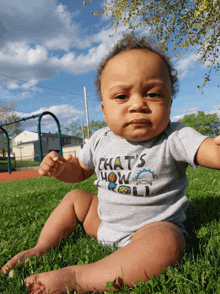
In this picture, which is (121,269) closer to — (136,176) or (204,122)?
(136,176)

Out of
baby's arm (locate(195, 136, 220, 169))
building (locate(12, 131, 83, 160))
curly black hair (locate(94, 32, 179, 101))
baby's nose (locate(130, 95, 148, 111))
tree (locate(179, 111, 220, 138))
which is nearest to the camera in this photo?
baby's arm (locate(195, 136, 220, 169))

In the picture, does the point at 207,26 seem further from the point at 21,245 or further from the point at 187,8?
the point at 21,245

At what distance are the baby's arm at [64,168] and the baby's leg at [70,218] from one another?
5.7 inches

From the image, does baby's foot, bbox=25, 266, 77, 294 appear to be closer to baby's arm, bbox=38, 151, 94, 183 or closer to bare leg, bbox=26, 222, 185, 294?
bare leg, bbox=26, 222, 185, 294

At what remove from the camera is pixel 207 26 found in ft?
30.1

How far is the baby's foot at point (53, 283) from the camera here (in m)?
1.18

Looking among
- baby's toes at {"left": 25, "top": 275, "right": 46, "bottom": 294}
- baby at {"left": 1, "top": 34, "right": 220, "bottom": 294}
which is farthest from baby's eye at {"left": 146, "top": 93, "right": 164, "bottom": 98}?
baby's toes at {"left": 25, "top": 275, "right": 46, "bottom": 294}

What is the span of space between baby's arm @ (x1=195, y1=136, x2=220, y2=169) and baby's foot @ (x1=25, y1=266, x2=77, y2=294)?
37.8 inches

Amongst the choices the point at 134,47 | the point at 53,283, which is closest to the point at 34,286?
the point at 53,283

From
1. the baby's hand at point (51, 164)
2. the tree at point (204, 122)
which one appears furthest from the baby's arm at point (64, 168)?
the tree at point (204, 122)

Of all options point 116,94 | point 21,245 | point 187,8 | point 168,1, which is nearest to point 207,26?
point 187,8

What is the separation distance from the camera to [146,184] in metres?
1.55

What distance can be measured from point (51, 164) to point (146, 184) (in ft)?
2.21

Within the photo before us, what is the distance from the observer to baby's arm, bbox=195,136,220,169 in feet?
4.25
